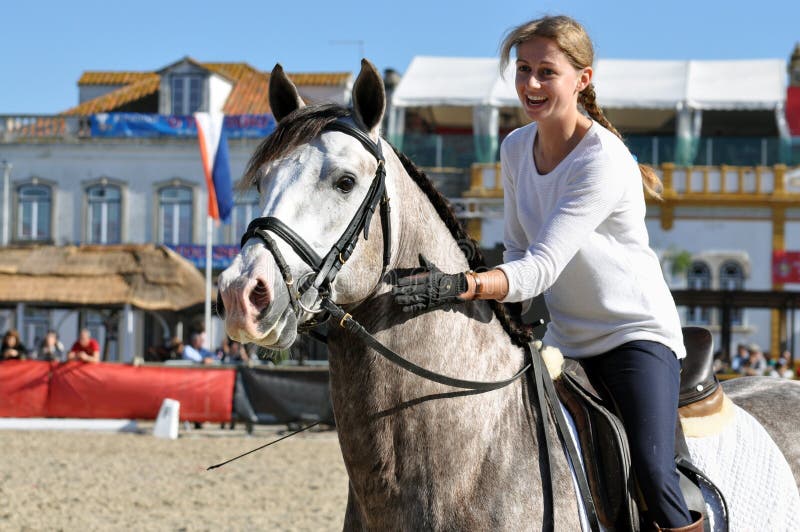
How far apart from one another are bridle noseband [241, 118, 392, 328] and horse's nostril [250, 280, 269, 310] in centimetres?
9

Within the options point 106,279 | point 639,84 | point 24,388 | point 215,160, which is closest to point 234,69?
point 639,84

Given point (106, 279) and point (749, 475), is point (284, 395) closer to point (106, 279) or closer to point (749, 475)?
point (106, 279)

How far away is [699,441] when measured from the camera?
12.0ft

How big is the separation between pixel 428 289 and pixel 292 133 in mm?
616

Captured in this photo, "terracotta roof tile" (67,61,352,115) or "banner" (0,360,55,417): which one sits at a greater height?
"terracotta roof tile" (67,61,352,115)

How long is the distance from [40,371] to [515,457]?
14.8 meters

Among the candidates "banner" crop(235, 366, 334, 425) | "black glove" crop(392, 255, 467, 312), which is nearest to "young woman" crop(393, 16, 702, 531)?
"black glove" crop(392, 255, 467, 312)

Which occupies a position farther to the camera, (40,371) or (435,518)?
(40,371)

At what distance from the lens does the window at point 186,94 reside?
122 ft

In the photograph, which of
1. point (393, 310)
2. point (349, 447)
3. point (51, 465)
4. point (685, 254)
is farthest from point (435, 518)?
point (685, 254)

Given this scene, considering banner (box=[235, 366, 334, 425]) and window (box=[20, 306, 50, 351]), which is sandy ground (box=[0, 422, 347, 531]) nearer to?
banner (box=[235, 366, 334, 425])

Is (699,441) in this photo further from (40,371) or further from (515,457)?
(40,371)

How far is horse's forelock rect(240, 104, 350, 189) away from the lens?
3.19 meters

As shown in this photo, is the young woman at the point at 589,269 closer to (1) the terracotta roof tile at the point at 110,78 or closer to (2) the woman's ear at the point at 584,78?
(2) the woman's ear at the point at 584,78
